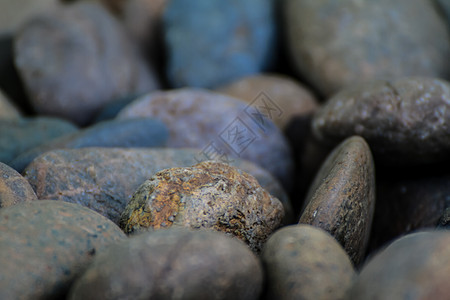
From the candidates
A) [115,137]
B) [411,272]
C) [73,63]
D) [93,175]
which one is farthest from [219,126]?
[411,272]

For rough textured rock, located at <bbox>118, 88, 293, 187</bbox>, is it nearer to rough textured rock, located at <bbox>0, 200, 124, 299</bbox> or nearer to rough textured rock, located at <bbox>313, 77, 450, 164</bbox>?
rough textured rock, located at <bbox>313, 77, 450, 164</bbox>

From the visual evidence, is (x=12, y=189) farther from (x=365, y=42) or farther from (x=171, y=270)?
(x=365, y=42)

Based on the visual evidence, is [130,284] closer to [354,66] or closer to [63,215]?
[63,215]

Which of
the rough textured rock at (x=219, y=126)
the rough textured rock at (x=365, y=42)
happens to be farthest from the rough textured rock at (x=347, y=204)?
the rough textured rock at (x=365, y=42)

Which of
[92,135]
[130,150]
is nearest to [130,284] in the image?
[130,150]

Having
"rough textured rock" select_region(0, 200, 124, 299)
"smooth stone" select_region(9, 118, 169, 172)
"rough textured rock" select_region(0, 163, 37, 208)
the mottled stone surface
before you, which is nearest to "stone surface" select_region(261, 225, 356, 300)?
the mottled stone surface

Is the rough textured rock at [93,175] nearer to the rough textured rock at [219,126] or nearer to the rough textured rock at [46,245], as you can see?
the rough textured rock at [46,245]
